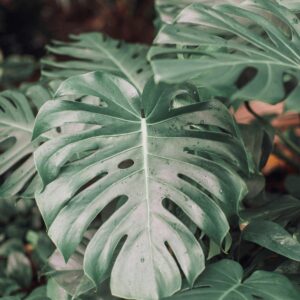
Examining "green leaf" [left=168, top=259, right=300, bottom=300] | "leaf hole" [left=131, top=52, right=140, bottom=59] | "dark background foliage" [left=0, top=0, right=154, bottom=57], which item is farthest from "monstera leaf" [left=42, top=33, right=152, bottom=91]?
"dark background foliage" [left=0, top=0, right=154, bottom=57]

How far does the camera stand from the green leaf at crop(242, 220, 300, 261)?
3.95ft

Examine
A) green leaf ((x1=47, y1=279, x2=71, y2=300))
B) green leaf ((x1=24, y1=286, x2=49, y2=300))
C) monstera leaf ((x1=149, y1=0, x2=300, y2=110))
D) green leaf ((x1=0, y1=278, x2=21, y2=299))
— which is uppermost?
monstera leaf ((x1=149, y1=0, x2=300, y2=110))

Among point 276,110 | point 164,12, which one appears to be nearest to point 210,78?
point 164,12

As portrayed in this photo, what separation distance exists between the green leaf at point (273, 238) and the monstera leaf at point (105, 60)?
2.06 feet

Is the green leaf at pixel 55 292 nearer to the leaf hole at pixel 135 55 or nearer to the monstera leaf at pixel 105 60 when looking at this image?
the monstera leaf at pixel 105 60

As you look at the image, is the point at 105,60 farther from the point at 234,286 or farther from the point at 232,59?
the point at 234,286

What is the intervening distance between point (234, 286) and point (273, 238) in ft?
0.50

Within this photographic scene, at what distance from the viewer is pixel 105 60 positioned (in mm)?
1904

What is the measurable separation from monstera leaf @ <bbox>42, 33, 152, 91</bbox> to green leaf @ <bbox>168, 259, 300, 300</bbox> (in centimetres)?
72

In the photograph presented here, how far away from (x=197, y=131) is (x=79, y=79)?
27cm

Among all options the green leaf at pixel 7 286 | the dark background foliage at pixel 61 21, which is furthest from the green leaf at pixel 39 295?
the dark background foliage at pixel 61 21

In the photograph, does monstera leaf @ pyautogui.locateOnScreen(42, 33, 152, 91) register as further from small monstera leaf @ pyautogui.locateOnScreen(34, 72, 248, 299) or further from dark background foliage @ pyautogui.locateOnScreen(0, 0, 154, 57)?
dark background foliage @ pyautogui.locateOnScreen(0, 0, 154, 57)

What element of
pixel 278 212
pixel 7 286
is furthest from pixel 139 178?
pixel 7 286

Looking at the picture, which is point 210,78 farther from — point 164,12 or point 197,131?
point 164,12
